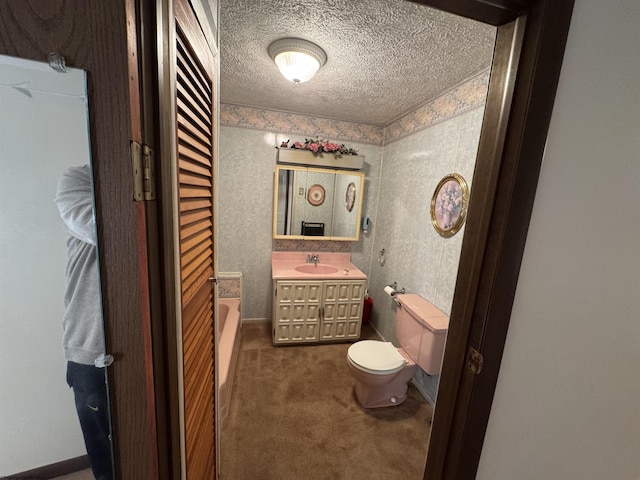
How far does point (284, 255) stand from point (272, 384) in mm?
1286

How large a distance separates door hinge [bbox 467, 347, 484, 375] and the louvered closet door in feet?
2.58

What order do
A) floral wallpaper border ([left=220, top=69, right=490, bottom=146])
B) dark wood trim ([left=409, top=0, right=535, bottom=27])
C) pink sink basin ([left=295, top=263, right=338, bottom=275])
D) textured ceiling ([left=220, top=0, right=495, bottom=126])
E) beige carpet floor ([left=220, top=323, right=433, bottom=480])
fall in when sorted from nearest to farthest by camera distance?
dark wood trim ([left=409, top=0, right=535, bottom=27]), textured ceiling ([left=220, top=0, right=495, bottom=126]), beige carpet floor ([left=220, top=323, right=433, bottom=480]), floral wallpaper border ([left=220, top=69, right=490, bottom=146]), pink sink basin ([left=295, top=263, right=338, bottom=275])

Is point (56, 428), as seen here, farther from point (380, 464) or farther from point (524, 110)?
point (380, 464)

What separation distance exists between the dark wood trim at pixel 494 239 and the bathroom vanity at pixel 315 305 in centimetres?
169

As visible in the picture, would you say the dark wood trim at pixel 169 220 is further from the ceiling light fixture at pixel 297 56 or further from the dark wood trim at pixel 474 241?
the ceiling light fixture at pixel 297 56

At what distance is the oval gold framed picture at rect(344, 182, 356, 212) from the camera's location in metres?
2.75

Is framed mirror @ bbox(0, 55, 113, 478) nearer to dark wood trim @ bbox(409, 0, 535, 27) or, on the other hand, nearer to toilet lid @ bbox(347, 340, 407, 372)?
dark wood trim @ bbox(409, 0, 535, 27)

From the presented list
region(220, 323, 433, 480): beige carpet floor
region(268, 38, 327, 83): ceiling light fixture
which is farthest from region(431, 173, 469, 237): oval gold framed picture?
region(220, 323, 433, 480): beige carpet floor

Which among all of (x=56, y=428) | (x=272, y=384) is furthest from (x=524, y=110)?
(x=272, y=384)

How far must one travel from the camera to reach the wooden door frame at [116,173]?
12.7 inches

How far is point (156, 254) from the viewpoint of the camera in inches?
18.6

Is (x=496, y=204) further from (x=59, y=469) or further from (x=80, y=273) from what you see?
(x=59, y=469)

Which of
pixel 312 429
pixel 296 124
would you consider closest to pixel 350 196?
pixel 296 124

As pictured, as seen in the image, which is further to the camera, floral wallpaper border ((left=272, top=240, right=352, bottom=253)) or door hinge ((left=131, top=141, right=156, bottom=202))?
floral wallpaper border ((left=272, top=240, right=352, bottom=253))
